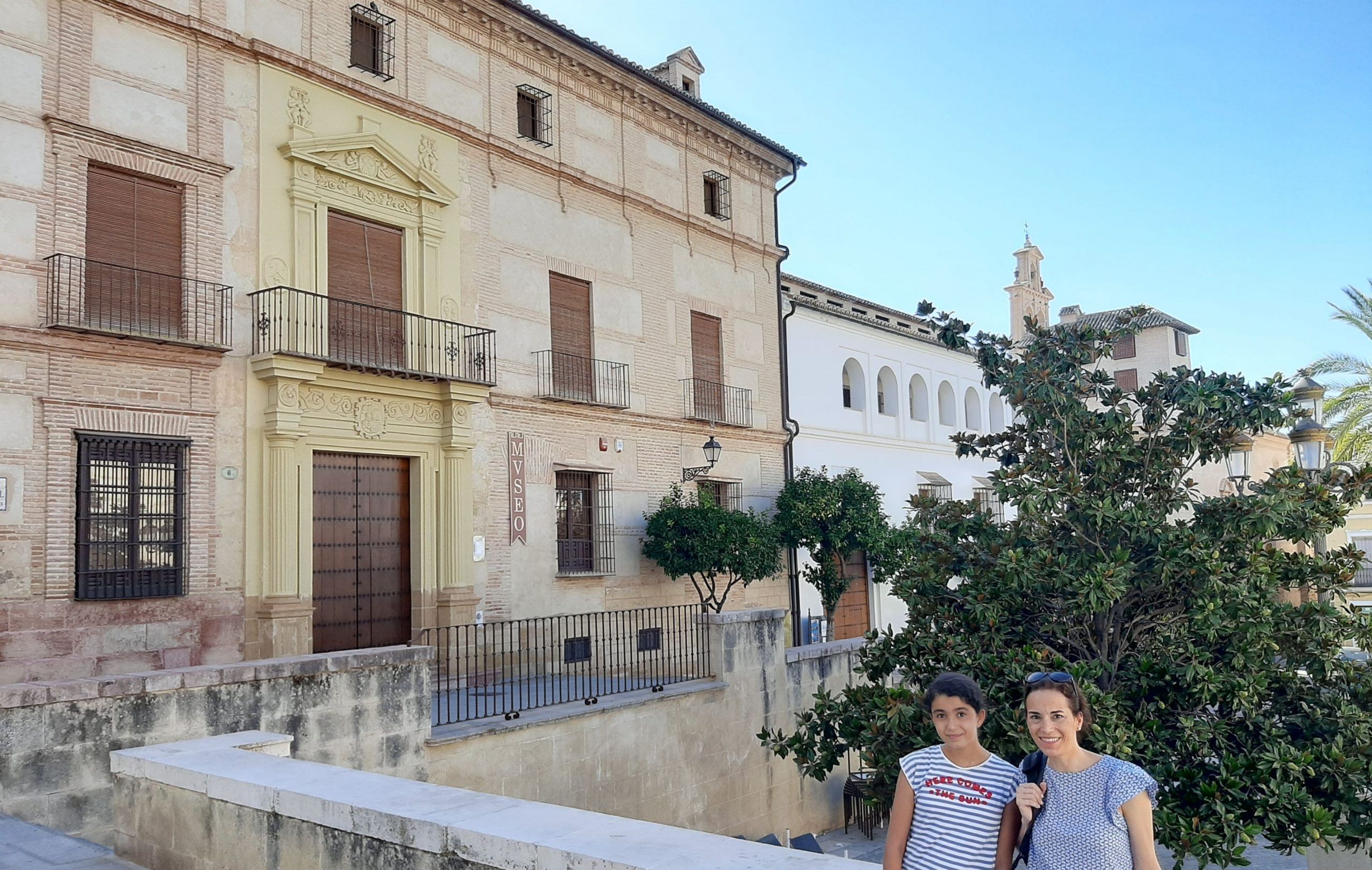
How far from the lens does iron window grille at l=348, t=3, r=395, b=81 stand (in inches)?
530

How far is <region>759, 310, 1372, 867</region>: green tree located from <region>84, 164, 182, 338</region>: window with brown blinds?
308 inches

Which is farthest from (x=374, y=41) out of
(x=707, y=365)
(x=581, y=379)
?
(x=707, y=365)

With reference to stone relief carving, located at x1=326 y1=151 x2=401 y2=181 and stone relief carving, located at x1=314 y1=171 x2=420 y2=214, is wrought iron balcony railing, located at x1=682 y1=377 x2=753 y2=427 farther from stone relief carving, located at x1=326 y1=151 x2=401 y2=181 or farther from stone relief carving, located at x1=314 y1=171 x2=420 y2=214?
stone relief carving, located at x1=326 y1=151 x2=401 y2=181

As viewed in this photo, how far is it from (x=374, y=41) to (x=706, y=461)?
315 inches

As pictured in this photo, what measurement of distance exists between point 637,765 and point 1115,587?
18.5 ft

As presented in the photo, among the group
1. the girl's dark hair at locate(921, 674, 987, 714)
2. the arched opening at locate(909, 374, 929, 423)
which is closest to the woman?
the girl's dark hair at locate(921, 674, 987, 714)

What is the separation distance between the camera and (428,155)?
1394cm

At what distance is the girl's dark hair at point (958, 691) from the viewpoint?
3264mm

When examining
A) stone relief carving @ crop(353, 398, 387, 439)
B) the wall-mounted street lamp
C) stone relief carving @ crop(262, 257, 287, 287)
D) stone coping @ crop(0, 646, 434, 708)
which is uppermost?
stone relief carving @ crop(262, 257, 287, 287)

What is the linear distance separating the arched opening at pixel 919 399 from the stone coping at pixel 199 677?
1771 centimetres

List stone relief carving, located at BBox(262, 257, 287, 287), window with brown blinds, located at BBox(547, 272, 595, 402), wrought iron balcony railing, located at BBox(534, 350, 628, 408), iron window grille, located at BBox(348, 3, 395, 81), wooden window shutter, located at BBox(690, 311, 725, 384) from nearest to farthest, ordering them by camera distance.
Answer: stone relief carving, located at BBox(262, 257, 287, 287), iron window grille, located at BBox(348, 3, 395, 81), wrought iron balcony railing, located at BBox(534, 350, 628, 408), window with brown blinds, located at BBox(547, 272, 595, 402), wooden window shutter, located at BBox(690, 311, 725, 384)

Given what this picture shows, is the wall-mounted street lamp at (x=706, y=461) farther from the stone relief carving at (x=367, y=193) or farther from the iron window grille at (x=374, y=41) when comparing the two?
the iron window grille at (x=374, y=41)

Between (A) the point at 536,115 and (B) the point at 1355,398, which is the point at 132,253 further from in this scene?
(B) the point at 1355,398

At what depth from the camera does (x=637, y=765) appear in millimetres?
10789
